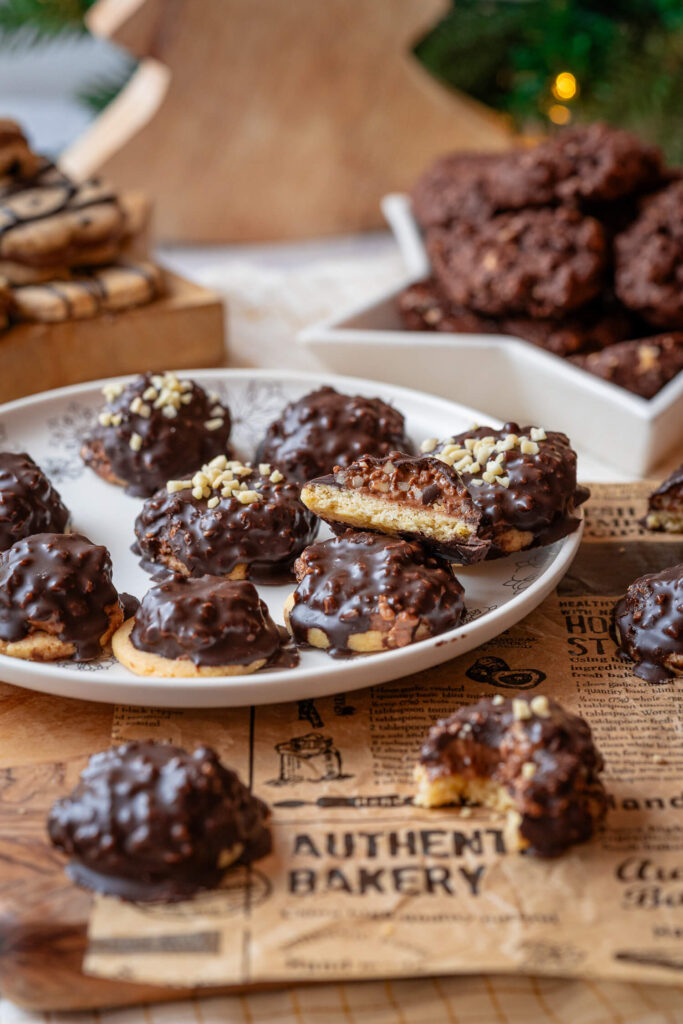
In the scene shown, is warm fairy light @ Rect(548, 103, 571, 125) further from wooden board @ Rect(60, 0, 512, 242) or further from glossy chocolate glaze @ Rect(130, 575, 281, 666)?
glossy chocolate glaze @ Rect(130, 575, 281, 666)

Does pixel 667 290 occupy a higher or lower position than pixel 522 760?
higher

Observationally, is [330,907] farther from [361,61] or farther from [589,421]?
[361,61]

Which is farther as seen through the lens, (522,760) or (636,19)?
(636,19)

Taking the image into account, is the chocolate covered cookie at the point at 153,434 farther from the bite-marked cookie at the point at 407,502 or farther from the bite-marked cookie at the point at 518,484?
the bite-marked cookie at the point at 518,484

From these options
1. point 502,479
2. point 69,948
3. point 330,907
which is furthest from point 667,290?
point 69,948

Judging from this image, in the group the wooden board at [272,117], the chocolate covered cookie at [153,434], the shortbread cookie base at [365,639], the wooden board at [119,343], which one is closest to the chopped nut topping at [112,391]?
the chocolate covered cookie at [153,434]

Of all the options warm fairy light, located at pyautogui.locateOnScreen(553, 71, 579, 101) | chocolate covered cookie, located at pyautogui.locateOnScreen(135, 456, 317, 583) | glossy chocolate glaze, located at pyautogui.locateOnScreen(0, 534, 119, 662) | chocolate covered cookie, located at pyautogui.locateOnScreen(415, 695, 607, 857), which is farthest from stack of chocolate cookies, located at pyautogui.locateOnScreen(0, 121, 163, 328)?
chocolate covered cookie, located at pyautogui.locateOnScreen(415, 695, 607, 857)

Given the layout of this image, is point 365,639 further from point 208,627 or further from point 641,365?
point 641,365

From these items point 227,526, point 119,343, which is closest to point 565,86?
point 119,343
